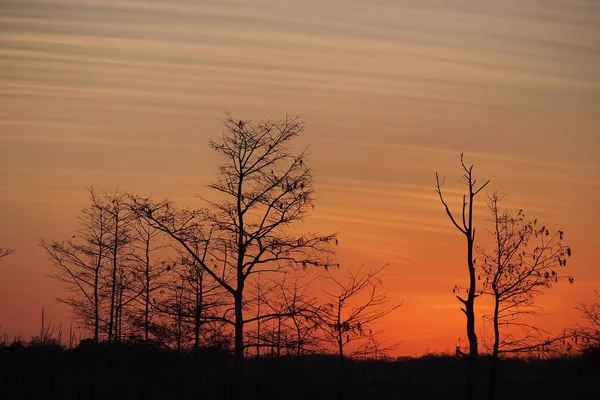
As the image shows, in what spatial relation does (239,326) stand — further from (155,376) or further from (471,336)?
→ (471,336)

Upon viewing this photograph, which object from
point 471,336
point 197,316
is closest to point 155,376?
point 197,316

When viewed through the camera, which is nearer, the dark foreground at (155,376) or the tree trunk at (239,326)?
the dark foreground at (155,376)

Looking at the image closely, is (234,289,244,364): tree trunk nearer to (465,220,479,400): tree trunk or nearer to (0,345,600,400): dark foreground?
(0,345,600,400): dark foreground

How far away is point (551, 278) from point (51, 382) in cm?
1868

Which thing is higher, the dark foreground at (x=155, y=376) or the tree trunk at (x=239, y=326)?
the tree trunk at (x=239, y=326)

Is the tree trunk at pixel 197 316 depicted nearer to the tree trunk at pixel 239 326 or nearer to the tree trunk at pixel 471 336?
the tree trunk at pixel 239 326

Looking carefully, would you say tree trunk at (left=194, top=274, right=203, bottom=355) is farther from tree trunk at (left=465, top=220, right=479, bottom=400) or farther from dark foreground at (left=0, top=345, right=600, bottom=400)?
tree trunk at (left=465, top=220, right=479, bottom=400)

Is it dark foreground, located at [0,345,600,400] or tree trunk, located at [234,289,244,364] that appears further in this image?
tree trunk, located at [234,289,244,364]

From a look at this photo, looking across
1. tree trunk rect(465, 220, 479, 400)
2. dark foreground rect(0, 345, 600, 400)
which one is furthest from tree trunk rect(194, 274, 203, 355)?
tree trunk rect(465, 220, 479, 400)

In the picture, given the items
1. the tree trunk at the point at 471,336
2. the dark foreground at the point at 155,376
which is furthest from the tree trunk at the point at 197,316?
the tree trunk at the point at 471,336

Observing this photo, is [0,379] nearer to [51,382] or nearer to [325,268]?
[51,382]

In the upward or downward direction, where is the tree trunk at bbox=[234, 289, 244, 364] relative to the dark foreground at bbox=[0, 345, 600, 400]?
upward

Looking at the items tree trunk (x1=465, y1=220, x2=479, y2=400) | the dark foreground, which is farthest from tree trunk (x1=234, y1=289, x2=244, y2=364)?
tree trunk (x1=465, y1=220, x2=479, y2=400)

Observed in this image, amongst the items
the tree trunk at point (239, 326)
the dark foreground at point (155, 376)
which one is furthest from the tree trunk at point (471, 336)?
the tree trunk at point (239, 326)
